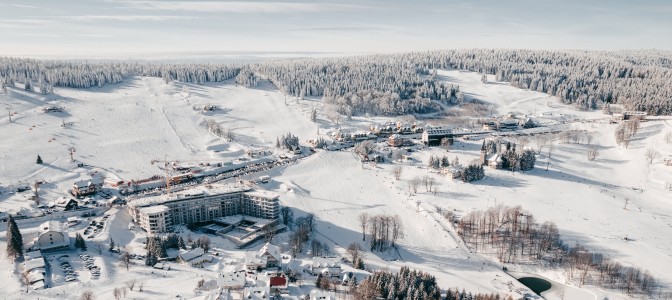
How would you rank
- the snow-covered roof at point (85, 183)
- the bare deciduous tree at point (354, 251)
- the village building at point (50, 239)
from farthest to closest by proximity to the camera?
1. the snow-covered roof at point (85, 183)
2. the bare deciduous tree at point (354, 251)
3. the village building at point (50, 239)

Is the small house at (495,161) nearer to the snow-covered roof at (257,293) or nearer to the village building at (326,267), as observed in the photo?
the village building at (326,267)

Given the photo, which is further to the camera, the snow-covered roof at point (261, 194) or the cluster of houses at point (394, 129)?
the cluster of houses at point (394, 129)

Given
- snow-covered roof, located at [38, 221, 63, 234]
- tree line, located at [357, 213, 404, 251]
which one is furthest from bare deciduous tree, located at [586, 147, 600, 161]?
snow-covered roof, located at [38, 221, 63, 234]

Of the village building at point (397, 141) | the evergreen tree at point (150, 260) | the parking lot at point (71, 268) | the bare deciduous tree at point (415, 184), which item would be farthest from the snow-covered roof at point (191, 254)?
the village building at point (397, 141)

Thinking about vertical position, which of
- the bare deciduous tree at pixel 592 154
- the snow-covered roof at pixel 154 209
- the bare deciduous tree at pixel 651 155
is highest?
the bare deciduous tree at pixel 651 155

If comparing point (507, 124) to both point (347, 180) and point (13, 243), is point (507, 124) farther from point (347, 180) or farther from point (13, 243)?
point (13, 243)

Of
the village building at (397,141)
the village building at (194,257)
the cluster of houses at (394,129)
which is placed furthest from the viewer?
the cluster of houses at (394,129)

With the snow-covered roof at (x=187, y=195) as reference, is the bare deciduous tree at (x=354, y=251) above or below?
below
